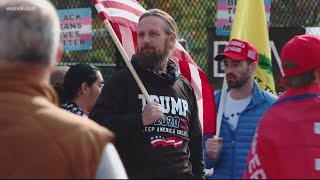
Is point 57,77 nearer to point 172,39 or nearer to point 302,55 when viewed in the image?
point 172,39

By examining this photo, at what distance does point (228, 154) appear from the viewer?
5883 millimetres

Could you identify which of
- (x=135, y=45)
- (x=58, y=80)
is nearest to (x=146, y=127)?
(x=135, y=45)

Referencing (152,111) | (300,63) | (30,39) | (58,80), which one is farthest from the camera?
(58,80)

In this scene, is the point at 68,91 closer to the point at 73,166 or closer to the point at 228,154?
the point at 228,154

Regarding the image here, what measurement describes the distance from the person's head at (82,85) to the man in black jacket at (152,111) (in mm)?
757

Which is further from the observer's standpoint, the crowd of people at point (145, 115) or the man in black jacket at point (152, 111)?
the man in black jacket at point (152, 111)

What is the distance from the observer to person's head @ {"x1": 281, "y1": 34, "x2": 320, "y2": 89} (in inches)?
161

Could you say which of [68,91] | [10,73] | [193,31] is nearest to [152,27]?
[68,91]

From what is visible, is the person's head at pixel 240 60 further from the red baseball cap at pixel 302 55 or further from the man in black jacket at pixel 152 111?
the red baseball cap at pixel 302 55

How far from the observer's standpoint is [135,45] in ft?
21.0

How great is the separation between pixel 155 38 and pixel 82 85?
864 mm

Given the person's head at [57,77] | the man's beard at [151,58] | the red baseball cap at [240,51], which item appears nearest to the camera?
the man's beard at [151,58]

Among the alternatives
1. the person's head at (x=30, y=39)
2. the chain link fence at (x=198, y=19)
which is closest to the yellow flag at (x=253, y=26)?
the chain link fence at (x=198, y=19)

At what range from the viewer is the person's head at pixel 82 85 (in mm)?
6059
